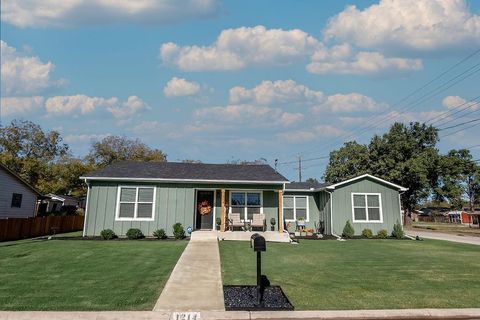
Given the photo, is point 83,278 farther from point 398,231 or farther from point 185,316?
point 398,231

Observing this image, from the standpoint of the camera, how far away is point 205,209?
17812 mm

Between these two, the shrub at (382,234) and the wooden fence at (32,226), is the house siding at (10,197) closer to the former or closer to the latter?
the wooden fence at (32,226)

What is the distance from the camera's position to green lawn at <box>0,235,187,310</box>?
5551mm

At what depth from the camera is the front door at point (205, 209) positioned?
17.7 metres

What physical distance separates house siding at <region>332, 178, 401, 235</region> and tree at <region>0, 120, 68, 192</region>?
1325 inches

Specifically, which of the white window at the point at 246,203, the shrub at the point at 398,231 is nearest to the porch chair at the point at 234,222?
the white window at the point at 246,203

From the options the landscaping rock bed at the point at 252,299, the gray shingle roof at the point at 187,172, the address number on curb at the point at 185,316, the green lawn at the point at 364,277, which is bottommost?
the address number on curb at the point at 185,316

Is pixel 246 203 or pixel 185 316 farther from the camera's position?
pixel 246 203

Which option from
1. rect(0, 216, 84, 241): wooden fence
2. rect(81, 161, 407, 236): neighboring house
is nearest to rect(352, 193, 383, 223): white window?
rect(81, 161, 407, 236): neighboring house

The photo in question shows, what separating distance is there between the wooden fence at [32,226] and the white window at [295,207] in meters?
13.8

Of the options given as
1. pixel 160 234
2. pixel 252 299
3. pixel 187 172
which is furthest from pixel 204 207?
pixel 252 299

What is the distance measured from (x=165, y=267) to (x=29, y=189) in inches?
844

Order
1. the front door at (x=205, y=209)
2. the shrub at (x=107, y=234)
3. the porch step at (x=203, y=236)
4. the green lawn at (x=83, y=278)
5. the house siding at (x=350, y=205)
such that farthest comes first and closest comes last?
the house siding at (x=350, y=205) → the front door at (x=205, y=209) → the shrub at (x=107, y=234) → the porch step at (x=203, y=236) → the green lawn at (x=83, y=278)

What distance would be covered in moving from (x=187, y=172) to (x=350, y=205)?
9.62 meters
